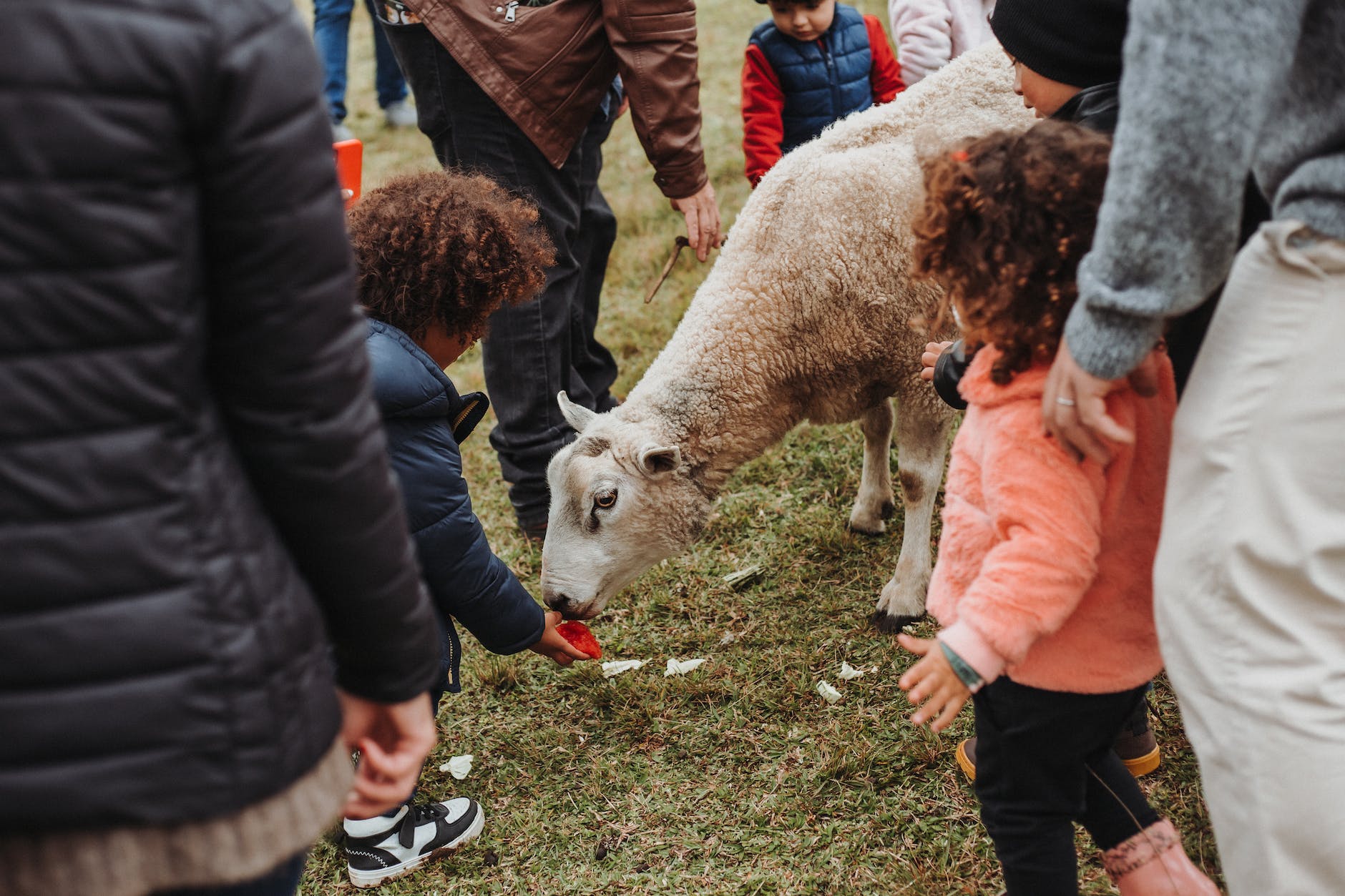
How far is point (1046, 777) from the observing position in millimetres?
1913

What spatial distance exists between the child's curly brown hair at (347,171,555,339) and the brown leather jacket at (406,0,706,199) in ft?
3.18

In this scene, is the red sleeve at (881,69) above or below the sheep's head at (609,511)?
above

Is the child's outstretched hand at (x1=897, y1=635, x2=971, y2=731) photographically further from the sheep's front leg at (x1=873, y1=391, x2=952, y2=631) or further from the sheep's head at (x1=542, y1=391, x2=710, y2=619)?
the sheep's front leg at (x1=873, y1=391, x2=952, y2=631)

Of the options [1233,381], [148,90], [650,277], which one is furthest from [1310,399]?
[650,277]

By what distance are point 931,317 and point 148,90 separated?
114 inches

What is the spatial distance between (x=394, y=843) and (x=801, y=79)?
3.36 metres

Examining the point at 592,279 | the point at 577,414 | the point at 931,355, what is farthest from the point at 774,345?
the point at 592,279

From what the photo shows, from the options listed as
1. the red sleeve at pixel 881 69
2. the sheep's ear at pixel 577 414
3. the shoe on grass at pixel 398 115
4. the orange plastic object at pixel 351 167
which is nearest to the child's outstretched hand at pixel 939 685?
the sheep's ear at pixel 577 414

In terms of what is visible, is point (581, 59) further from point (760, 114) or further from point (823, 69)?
point (823, 69)

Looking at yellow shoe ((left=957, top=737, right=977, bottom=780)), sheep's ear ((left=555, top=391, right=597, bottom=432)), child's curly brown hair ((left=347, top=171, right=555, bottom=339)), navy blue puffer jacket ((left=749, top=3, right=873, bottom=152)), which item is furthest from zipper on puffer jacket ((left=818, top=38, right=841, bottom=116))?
yellow shoe ((left=957, top=737, right=977, bottom=780))

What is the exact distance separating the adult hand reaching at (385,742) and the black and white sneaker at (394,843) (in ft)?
5.34

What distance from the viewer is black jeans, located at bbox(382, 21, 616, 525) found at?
3906 mm

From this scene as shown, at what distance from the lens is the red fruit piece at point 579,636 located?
323 cm

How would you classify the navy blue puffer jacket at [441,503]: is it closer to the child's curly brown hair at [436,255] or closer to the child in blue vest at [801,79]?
the child's curly brown hair at [436,255]
